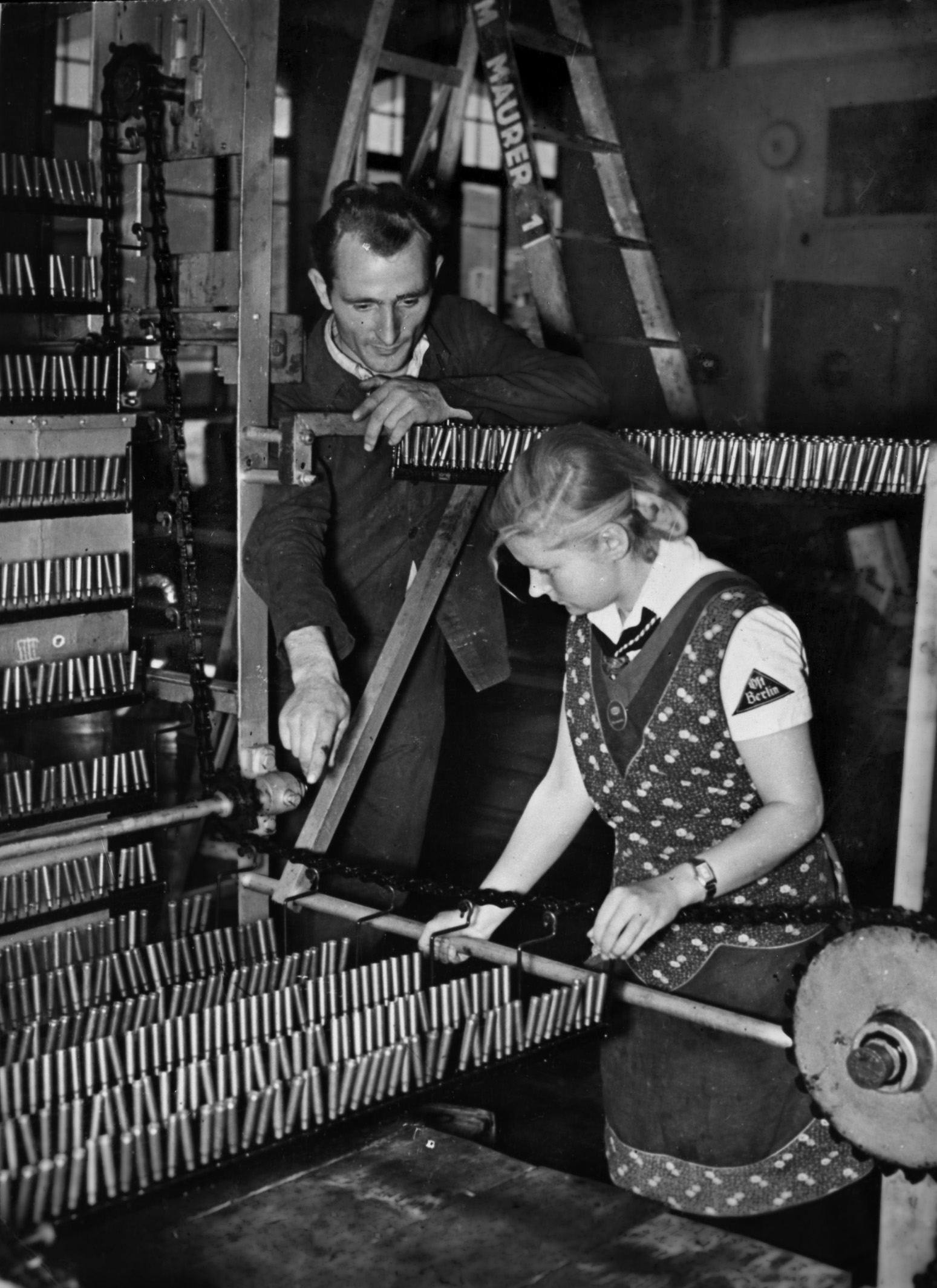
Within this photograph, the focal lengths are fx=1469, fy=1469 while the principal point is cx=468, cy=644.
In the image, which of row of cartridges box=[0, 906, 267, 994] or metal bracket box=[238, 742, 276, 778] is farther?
metal bracket box=[238, 742, 276, 778]

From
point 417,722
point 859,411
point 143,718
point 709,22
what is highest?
point 709,22

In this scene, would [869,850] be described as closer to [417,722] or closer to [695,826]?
[417,722]

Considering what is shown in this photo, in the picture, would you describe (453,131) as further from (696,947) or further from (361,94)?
(696,947)

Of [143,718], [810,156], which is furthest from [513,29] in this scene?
[143,718]

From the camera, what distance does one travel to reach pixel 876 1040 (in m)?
2.20

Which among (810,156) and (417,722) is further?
(810,156)

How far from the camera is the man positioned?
310 cm

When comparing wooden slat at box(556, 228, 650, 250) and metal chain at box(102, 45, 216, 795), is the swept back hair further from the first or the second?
wooden slat at box(556, 228, 650, 250)

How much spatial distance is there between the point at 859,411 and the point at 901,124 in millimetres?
1186

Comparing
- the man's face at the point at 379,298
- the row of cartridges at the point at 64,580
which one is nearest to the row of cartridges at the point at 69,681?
the row of cartridges at the point at 64,580

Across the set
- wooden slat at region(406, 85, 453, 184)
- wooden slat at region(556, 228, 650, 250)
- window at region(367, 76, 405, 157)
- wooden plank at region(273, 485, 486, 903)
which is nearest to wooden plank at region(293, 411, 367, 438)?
wooden plank at region(273, 485, 486, 903)

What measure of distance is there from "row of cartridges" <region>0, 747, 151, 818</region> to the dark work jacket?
2.10ft

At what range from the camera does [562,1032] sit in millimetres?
2562

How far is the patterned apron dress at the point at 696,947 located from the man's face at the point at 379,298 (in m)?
1.03
